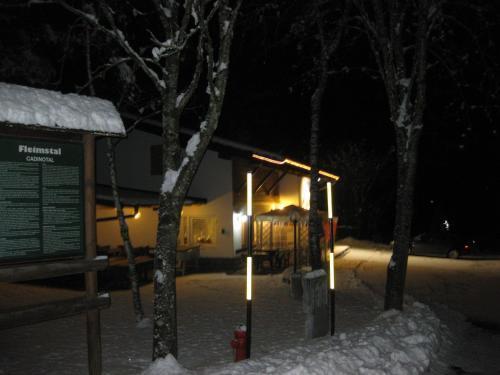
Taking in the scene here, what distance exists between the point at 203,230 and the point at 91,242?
17.0 meters

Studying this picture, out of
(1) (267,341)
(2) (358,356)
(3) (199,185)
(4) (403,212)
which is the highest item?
(3) (199,185)

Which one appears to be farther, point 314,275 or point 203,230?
point 203,230

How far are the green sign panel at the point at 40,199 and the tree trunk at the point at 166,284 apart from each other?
1.42 metres

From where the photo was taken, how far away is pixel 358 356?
309 inches

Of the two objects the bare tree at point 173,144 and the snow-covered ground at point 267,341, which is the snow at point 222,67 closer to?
the bare tree at point 173,144

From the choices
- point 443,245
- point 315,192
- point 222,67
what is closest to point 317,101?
point 315,192

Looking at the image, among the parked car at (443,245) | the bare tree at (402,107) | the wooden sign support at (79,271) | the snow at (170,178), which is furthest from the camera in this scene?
the parked car at (443,245)

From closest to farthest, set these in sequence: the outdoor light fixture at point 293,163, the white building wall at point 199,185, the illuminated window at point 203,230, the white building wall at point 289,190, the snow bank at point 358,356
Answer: the snow bank at point 358,356 → the outdoor light fixture at point 293,163 → the white building wall at point 199,185 → the illuminated window at point 203,230 → the white building wall at point 289,190

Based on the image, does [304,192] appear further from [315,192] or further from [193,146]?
[193,146]

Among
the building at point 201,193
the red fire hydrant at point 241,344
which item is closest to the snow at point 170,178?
the red fire hydrant at point 241,344

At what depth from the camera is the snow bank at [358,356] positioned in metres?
7.14

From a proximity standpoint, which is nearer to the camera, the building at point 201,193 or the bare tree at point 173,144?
the bare tree at point 173,144

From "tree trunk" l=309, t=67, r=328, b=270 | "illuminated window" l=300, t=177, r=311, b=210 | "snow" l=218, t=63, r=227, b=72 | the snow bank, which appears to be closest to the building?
"illuminated window" l=300, t=177, r=311, b=210

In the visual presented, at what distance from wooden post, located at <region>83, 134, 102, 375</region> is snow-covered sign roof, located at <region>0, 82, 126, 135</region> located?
0.86 feet
